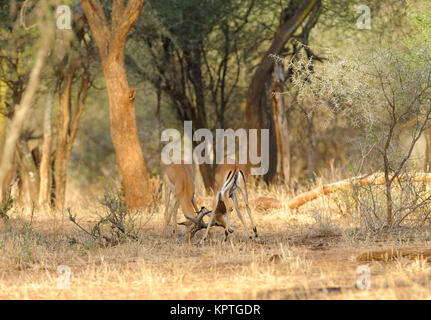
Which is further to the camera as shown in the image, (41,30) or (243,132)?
(243,132)

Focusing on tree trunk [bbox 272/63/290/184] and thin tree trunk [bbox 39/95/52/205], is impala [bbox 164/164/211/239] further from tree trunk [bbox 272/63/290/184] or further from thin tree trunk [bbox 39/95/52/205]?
thin tree trunk [bbox 39/95/52/205]

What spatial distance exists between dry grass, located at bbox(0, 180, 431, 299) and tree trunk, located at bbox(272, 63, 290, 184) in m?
4.57

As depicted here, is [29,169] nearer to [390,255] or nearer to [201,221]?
[201,221]

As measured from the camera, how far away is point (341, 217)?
9664 millimetres

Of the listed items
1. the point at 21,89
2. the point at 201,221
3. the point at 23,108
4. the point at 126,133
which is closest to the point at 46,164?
the point at 23,108

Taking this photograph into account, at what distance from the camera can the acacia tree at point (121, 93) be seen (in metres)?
11.5

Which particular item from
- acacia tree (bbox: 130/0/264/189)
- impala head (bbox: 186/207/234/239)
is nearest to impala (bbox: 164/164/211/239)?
impala head (bbox: 186/207/234/239)

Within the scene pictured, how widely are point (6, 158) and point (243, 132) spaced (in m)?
6.05

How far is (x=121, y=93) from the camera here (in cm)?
1154

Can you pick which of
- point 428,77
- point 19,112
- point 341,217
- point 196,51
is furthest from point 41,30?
point 428,77

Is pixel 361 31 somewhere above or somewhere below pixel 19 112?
above

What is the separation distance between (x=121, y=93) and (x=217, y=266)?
19.6ft

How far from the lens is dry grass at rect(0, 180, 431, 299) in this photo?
4953 millimetres

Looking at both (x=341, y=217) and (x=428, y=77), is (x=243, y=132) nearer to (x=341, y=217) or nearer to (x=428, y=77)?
(x=341, y=217)
